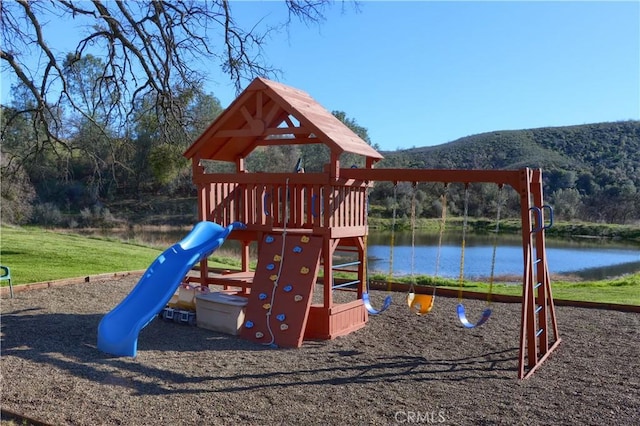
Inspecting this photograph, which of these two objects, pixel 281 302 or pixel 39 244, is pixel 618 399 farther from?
pixel 39 244

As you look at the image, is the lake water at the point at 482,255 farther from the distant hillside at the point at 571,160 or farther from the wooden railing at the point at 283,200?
the distant hillside at the point at 571,160

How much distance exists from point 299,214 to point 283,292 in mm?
1231

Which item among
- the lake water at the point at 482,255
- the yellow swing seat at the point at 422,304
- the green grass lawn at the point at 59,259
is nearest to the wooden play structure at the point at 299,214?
the yellow swing seat at the point at 422,304

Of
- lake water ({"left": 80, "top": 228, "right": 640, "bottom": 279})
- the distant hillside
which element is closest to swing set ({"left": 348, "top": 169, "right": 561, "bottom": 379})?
lake water ({"left": 80, "top": 228, "right": 640, "bottom": 279})

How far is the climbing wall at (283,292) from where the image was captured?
23.1ft

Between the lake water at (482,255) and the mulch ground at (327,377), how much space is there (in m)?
7.65

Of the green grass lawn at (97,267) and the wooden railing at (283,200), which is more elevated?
the wooden railing at (283,200)

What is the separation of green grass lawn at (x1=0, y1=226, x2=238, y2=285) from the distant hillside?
36.1 metres

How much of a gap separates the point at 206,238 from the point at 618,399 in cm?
540

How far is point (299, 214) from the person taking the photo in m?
7.90

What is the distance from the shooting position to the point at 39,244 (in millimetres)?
17828

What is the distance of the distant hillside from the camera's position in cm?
4422

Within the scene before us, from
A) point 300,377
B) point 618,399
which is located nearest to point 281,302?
point 300,377

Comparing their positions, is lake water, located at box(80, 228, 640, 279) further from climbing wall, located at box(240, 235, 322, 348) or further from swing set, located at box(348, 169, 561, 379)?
swing set, located at box(348, 169, 561, 379)
